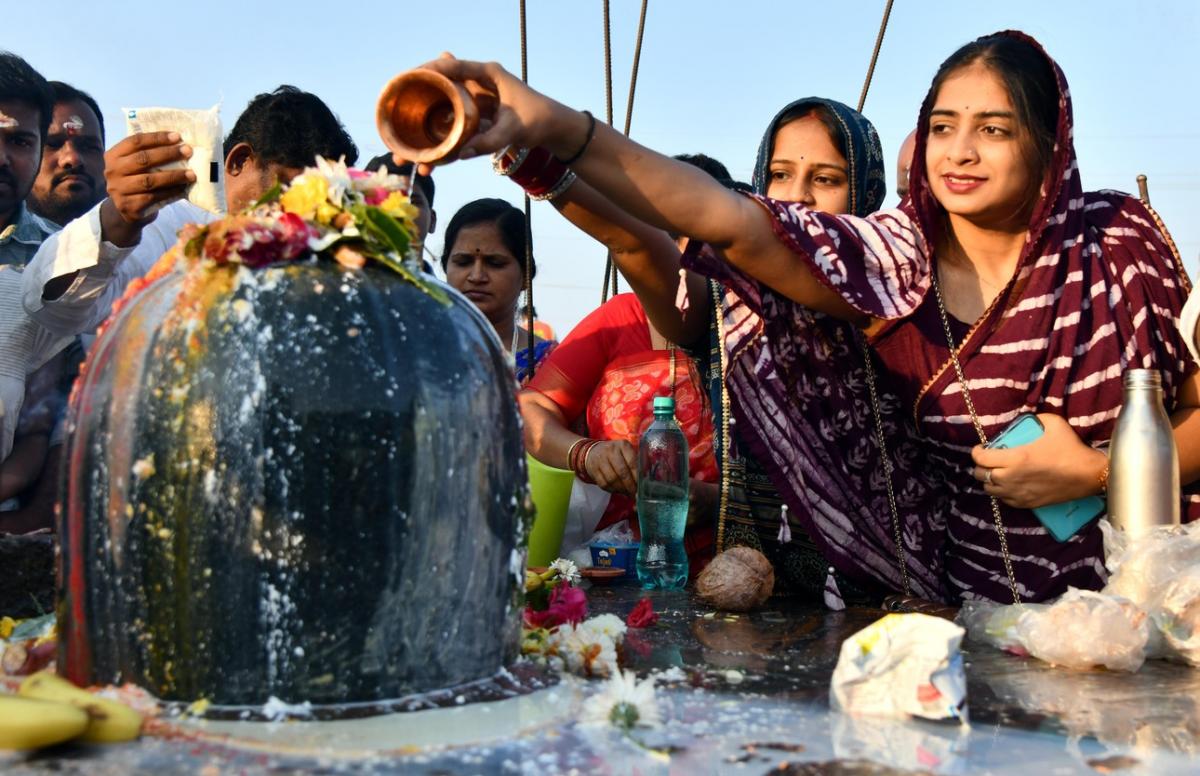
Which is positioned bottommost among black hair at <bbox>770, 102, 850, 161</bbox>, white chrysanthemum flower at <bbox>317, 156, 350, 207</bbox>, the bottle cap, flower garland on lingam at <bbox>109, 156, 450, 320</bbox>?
the bottle cap

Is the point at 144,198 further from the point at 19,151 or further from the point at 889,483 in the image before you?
the point at 889,483

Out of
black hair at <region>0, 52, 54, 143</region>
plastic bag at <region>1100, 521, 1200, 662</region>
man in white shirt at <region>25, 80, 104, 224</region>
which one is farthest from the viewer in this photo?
man in white shirt at <region>25, 80, 104, 224</region>

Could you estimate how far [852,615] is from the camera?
283 centimetres

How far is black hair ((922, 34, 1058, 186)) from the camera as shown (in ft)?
9.05

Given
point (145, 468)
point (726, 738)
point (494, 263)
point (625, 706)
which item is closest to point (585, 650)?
point (625, 706)

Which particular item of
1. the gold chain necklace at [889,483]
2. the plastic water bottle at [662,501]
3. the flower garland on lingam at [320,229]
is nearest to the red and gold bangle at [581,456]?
the plastic water bottle at [662,501]

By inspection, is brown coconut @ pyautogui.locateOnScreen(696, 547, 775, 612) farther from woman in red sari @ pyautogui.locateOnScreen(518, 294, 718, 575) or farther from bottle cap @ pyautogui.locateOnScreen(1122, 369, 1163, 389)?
bottle cap @ pyautogui.locateOnScreen(1122, 369, 1163, 389)

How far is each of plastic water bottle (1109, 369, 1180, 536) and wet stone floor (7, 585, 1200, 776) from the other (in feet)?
1.61

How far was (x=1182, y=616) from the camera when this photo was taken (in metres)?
2.29

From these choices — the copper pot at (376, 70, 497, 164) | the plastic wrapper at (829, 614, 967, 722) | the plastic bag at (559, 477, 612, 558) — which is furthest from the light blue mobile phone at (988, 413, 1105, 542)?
the copper pot at (376, 70, 497, 164)

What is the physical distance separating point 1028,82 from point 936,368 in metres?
0.75

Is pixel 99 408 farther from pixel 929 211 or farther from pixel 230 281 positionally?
pixel 929 211

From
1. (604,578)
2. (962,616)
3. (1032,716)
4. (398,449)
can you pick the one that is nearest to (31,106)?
(604,578)

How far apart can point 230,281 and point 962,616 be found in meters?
1.82
